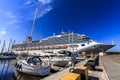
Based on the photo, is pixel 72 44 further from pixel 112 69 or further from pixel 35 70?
pixel 35 70

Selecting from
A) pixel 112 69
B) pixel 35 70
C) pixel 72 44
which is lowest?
pixel 35 70

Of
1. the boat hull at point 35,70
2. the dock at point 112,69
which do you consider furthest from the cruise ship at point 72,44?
the boat hull at point 35,70

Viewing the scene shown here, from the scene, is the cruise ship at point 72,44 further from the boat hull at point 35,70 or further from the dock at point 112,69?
the boat hull at point 35,70

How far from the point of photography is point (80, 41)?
187 ft

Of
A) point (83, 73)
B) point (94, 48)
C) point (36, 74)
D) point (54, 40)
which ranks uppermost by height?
point (54, 40)

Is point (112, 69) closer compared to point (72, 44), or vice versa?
point (112, 69)

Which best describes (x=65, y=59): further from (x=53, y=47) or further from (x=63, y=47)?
(x=53, y=47)

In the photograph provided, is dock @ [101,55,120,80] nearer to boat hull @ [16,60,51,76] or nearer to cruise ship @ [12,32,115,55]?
boat hull @ [16,60,51,76]

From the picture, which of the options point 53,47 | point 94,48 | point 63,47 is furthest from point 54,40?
point 94,48

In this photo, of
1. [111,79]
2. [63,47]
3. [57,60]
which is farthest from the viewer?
[63,47]

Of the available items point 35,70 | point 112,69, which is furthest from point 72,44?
point 35,70

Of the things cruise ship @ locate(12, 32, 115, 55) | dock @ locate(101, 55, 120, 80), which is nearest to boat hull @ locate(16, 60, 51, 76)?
dock @ locate(101, 55, 120, 80)

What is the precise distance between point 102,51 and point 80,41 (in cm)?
1288

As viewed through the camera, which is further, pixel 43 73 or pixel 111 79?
pixel 43 73
